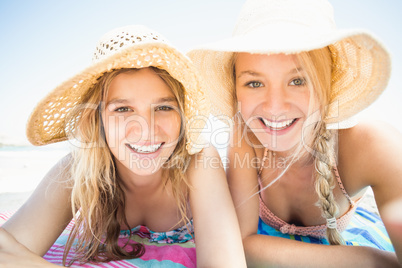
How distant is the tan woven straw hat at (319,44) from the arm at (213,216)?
0.78 meters

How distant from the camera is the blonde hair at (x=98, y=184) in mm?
1855

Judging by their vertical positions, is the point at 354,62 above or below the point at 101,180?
above

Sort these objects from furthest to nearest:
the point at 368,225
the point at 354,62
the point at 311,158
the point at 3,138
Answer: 1. the point at 3,138
2. the point at 368,225
3. the point at 311,158
4. the point at 354,62

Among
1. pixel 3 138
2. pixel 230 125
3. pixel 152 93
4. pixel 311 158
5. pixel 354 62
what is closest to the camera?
pixel 354 62

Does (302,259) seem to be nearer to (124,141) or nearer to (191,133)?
(191,133)

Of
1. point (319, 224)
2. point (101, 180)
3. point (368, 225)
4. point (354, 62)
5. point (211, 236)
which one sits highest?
point (354, 62)

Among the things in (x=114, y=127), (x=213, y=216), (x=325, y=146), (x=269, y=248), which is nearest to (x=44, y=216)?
(x=114, y=127)

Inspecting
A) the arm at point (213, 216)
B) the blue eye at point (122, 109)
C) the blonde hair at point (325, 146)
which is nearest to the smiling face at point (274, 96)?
the blonde hair at point (325, 146)

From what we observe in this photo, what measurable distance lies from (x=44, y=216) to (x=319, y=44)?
1.84m

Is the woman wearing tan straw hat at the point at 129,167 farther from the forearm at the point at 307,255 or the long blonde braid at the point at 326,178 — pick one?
the long blonde braid at the point at 326,178

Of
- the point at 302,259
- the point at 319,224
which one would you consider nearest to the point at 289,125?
the point at 302,259

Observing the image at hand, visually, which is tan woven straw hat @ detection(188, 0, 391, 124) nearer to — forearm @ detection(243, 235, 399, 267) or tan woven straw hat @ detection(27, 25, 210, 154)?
tan woven straw hat @ detection(27, 25, 210, 154)

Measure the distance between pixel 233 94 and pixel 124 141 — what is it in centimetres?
93

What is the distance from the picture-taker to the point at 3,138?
12031mm
